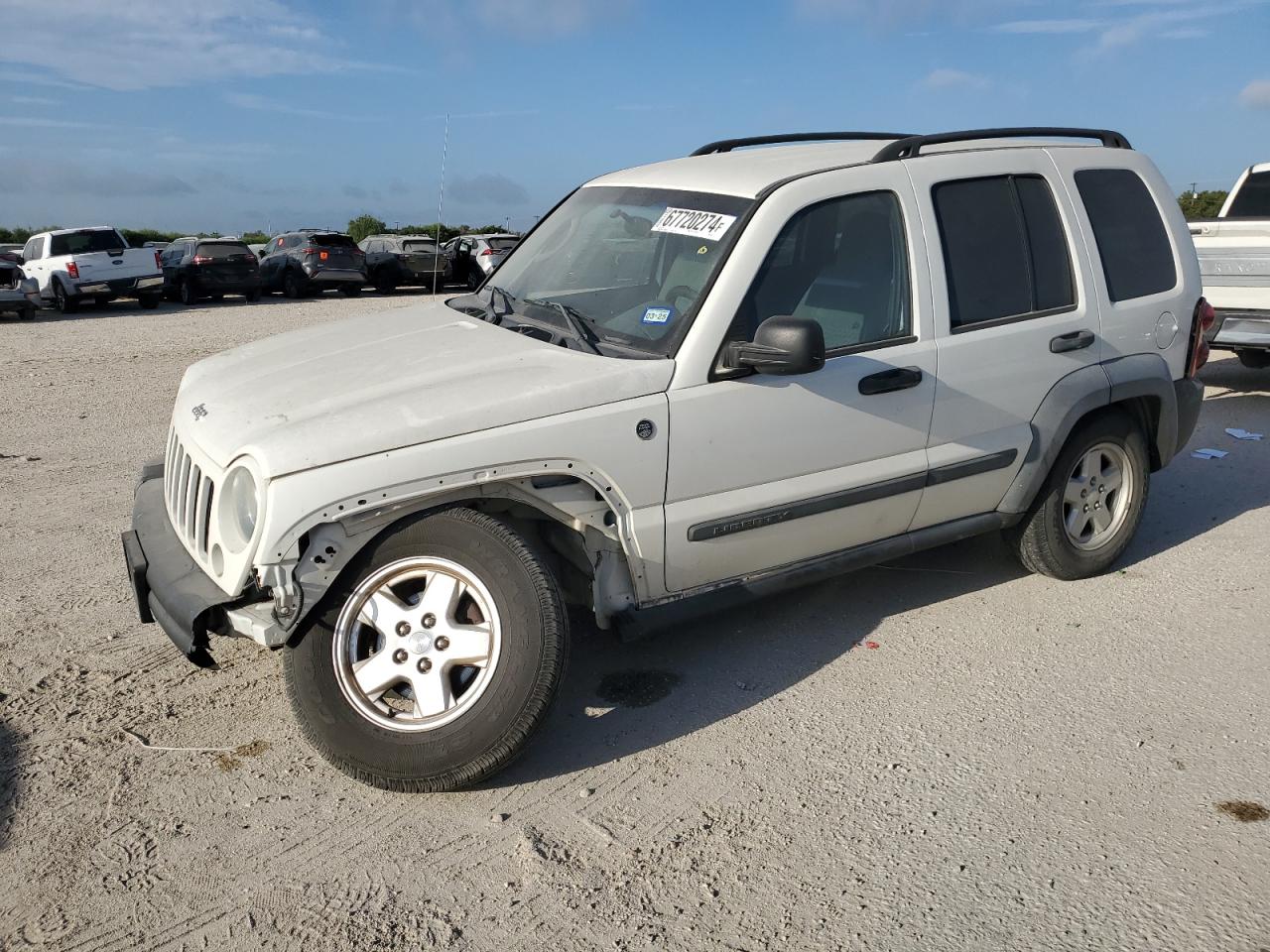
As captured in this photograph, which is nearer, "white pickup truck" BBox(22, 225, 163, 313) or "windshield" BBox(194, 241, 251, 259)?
"white pickup truck" BBox(22, 225, 163, 313)

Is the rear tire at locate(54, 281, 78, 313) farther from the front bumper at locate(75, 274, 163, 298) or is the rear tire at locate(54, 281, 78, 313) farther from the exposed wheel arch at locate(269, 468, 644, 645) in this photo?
the exposed wheel arch at locate(269, 468, 644, 645)

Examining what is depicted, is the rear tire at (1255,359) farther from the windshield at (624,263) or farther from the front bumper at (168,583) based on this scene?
the front bumper at (168,583)

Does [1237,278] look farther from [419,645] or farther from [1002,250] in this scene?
[419,645]

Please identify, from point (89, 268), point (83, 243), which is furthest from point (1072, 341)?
point (83, 243)

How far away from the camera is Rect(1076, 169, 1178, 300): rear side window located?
4.97m

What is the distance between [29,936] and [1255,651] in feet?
14.2

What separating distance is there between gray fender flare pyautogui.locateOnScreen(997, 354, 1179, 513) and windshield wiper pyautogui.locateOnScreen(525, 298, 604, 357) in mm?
1940

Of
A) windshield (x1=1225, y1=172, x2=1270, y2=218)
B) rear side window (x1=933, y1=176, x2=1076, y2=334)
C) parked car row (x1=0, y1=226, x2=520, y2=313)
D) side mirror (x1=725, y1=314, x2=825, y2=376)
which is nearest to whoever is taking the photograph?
side mirror (x1=725, y1=314, x2=825, y2=376)

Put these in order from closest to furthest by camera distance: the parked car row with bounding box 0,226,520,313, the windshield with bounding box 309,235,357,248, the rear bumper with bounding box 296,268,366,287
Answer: the parked car row with bounding box 0,226,520,313
the rear bumper with bounding box 296,268,366,287
the windshield with bounding box 309,235,357,248

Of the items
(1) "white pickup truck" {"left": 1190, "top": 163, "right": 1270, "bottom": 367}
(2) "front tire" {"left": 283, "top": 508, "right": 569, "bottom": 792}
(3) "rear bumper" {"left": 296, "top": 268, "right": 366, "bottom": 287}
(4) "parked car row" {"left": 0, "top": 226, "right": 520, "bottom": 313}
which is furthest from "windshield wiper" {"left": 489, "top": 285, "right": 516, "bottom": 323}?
(3) "rear bumper" {"left": 296, "top": 268, "right": 366, "bottom": 287}

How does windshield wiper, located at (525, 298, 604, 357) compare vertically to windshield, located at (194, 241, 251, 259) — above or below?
above

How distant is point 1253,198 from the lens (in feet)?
35.6

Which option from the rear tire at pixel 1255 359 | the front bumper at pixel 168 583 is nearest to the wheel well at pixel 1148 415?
the front bumper at pixel 168 583

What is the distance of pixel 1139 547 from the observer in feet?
18.9
